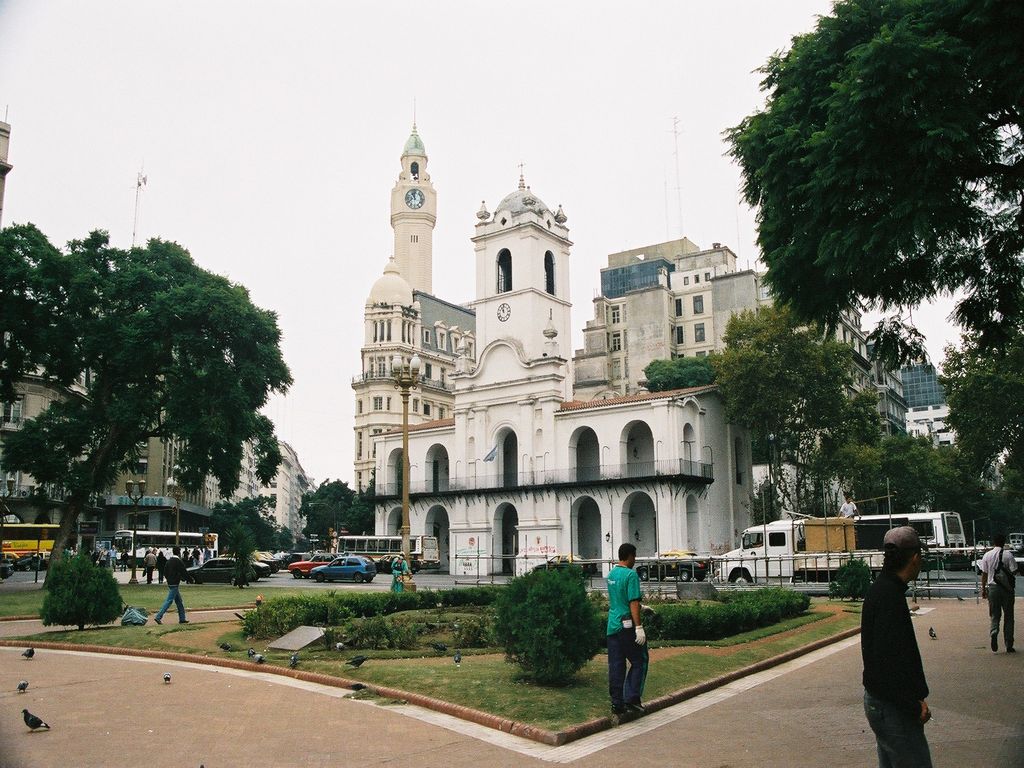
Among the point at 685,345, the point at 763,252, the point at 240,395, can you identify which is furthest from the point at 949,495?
the point at 763,252

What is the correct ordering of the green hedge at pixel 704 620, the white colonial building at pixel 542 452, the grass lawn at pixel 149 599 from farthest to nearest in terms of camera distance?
the white colonial building at pixel 542 452 < the grass lawn at pixel 149 599 < the green hedge at pixel 704 620

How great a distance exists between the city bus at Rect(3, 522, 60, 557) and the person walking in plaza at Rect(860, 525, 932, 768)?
59.1m

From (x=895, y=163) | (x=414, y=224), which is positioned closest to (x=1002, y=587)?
(x=895, y=163)

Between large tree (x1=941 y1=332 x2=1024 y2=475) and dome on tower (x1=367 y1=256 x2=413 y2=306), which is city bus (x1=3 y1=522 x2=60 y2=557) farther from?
large tree (x1=941 y1=332 x2=1024 y2=475)

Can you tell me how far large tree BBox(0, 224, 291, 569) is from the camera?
32.7 metres

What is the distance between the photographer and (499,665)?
11562 mm

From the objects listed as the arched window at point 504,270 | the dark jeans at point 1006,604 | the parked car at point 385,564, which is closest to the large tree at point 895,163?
the dark jeans at point 1006,604

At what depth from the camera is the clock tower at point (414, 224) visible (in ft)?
359

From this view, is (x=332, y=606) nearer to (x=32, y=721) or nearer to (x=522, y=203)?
(x=32, y=721)

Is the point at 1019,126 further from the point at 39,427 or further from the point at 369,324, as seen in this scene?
the point at 369,324

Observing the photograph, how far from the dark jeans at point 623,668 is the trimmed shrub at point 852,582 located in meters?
16.0

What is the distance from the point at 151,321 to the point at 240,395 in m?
4.45

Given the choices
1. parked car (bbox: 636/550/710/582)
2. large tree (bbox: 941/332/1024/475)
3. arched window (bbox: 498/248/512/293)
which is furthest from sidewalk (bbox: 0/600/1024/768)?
arched window (bbox: 498/248/512/293)

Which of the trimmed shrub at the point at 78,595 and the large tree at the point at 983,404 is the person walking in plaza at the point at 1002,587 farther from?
the large tree at the point at 983,404
